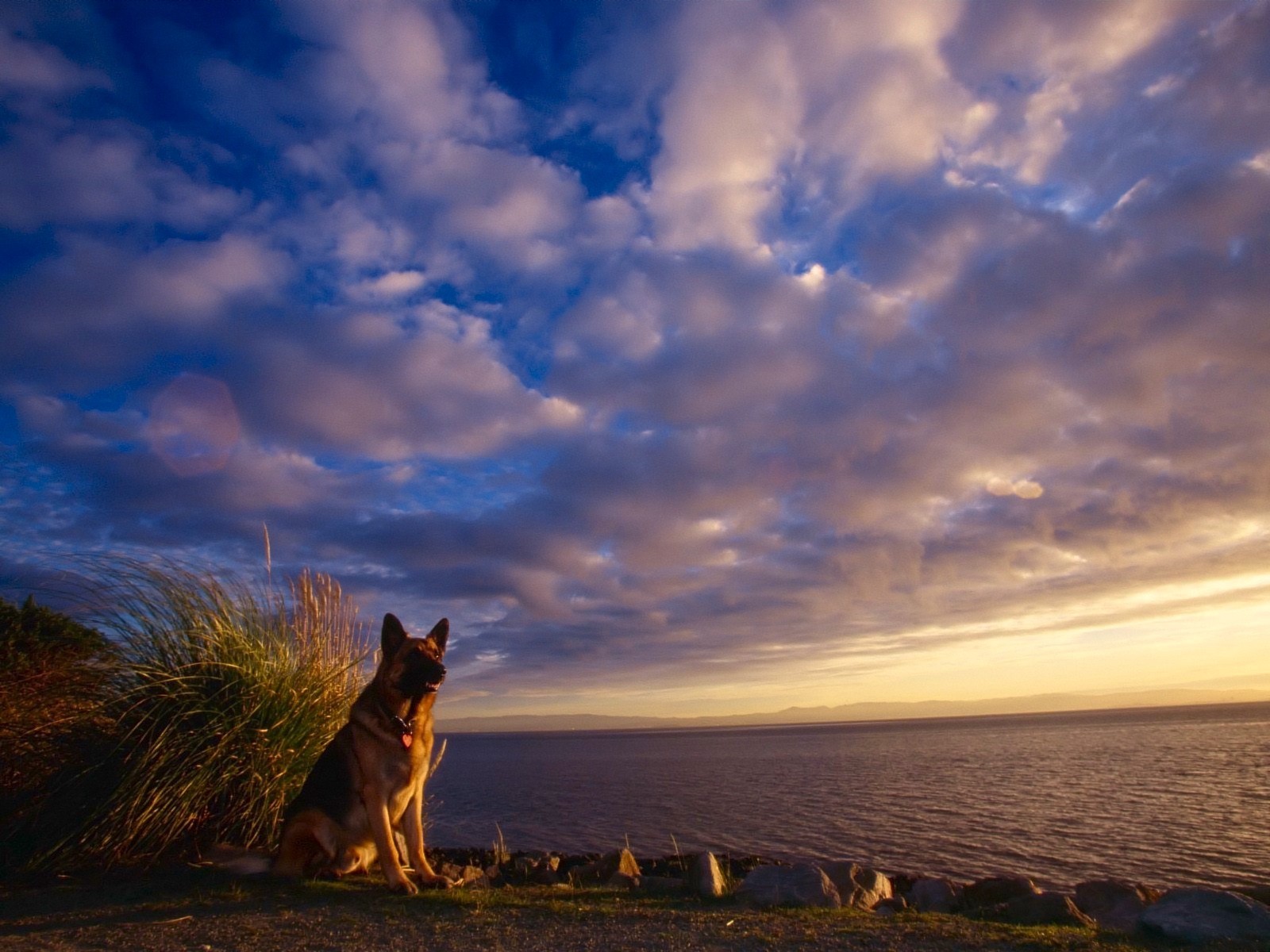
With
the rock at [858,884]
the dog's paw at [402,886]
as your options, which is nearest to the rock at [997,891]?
the rock at [858,884]

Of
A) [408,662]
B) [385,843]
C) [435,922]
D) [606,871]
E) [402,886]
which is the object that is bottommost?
[606,871]

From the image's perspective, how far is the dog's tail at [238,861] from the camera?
7.39m

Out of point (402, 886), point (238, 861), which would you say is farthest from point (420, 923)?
point (238, 861)

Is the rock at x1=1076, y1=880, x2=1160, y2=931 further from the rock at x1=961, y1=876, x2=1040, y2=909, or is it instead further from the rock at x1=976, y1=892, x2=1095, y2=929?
the rock at x1=976, y1=892, x2=1095, y2=929

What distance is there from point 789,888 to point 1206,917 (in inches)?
152

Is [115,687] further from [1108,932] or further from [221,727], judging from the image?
[1108,932]

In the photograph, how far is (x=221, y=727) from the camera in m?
8.23

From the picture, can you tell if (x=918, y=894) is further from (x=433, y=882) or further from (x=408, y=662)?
(x=408, y=662)

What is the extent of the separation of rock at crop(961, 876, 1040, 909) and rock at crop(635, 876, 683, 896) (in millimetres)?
5467

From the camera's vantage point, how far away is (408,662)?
7.37 m

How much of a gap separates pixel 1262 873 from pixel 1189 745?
64.0 metres

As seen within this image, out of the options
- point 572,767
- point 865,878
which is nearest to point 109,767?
point 865,878

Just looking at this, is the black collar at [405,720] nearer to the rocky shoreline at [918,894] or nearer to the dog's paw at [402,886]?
the dog's paw at [402,886]

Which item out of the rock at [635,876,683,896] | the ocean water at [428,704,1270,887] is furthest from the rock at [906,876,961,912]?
the ocean water at [428,704,1270,887]
